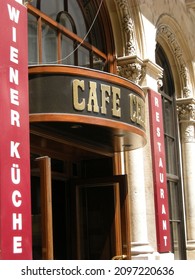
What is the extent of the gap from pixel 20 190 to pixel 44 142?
260cm

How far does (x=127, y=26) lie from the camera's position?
11750 mm

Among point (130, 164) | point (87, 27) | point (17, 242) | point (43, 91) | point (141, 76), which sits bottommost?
point (17, 242)

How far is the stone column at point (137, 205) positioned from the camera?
1070cm

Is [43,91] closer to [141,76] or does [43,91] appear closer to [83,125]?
[83,125]

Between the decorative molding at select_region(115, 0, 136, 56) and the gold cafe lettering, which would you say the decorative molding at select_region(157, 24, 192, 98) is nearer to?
the decorative molding at select_region(115, 0, 136, 56)

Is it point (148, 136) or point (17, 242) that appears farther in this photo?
point (148, 136)

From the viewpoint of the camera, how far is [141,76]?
1189cm

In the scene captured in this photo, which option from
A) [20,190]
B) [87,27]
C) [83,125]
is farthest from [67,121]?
[87,27]

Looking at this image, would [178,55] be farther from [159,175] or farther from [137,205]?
[137,205]

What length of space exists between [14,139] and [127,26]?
18.8 feet

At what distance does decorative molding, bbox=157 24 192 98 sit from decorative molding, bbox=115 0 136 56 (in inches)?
93.2

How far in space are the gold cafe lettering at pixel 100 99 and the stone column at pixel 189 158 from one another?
574 cm

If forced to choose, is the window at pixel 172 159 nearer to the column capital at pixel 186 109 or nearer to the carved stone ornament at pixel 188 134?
the column capital at pixel 186 109

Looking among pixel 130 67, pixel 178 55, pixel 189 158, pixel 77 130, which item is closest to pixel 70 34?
pixel 130 67
